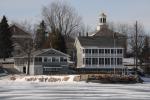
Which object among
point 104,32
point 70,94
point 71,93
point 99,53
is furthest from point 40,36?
point 70,94

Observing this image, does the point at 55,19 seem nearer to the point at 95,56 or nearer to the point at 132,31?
the point at 95,56

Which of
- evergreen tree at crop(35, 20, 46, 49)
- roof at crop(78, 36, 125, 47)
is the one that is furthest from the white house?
roof at crop(78, 36, 125, 47)

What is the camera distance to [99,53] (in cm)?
10912

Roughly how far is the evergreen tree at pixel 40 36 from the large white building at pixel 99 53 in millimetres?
9170

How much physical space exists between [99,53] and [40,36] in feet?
54.7

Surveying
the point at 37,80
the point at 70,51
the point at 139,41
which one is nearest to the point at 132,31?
the point at 139,41

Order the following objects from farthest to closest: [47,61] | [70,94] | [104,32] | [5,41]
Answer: [104,32]
[5,41]
[47,61]
[70,94]

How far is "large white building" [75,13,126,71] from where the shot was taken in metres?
107

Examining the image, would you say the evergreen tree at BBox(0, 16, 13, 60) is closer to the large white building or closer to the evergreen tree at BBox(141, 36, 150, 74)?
the large white building

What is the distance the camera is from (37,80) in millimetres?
54750

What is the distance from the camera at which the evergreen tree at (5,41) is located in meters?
105

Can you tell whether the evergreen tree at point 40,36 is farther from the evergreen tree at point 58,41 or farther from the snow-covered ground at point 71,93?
the snow-covered ground at point 71,93

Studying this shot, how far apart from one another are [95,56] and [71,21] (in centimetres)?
1691

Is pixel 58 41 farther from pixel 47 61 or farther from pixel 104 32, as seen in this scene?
pixel 104 32
